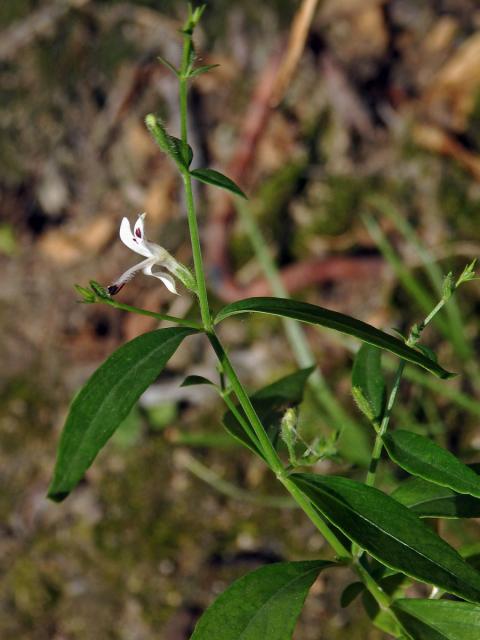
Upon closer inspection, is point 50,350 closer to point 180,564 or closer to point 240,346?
point 240,346

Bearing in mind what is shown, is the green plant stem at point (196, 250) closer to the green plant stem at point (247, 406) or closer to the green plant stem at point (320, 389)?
the green plant stem at point (247, 406)

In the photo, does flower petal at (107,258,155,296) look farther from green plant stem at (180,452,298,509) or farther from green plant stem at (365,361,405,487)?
green plant stem at (180,452,298,509)

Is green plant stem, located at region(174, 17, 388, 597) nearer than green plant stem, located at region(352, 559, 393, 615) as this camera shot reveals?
Yes

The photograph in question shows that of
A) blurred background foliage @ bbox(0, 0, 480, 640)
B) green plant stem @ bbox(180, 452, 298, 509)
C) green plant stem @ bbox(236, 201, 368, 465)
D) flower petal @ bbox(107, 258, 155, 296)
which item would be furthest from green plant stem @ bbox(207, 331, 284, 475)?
green plant stem @ bbox(180, 452, 298, 509)

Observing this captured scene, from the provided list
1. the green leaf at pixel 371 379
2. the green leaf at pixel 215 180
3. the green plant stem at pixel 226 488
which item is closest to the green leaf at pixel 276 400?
the green leaf at pixel 371 379

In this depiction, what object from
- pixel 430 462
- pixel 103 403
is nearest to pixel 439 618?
pixel 430 462

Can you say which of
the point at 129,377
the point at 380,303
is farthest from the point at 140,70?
the point at 129,377
